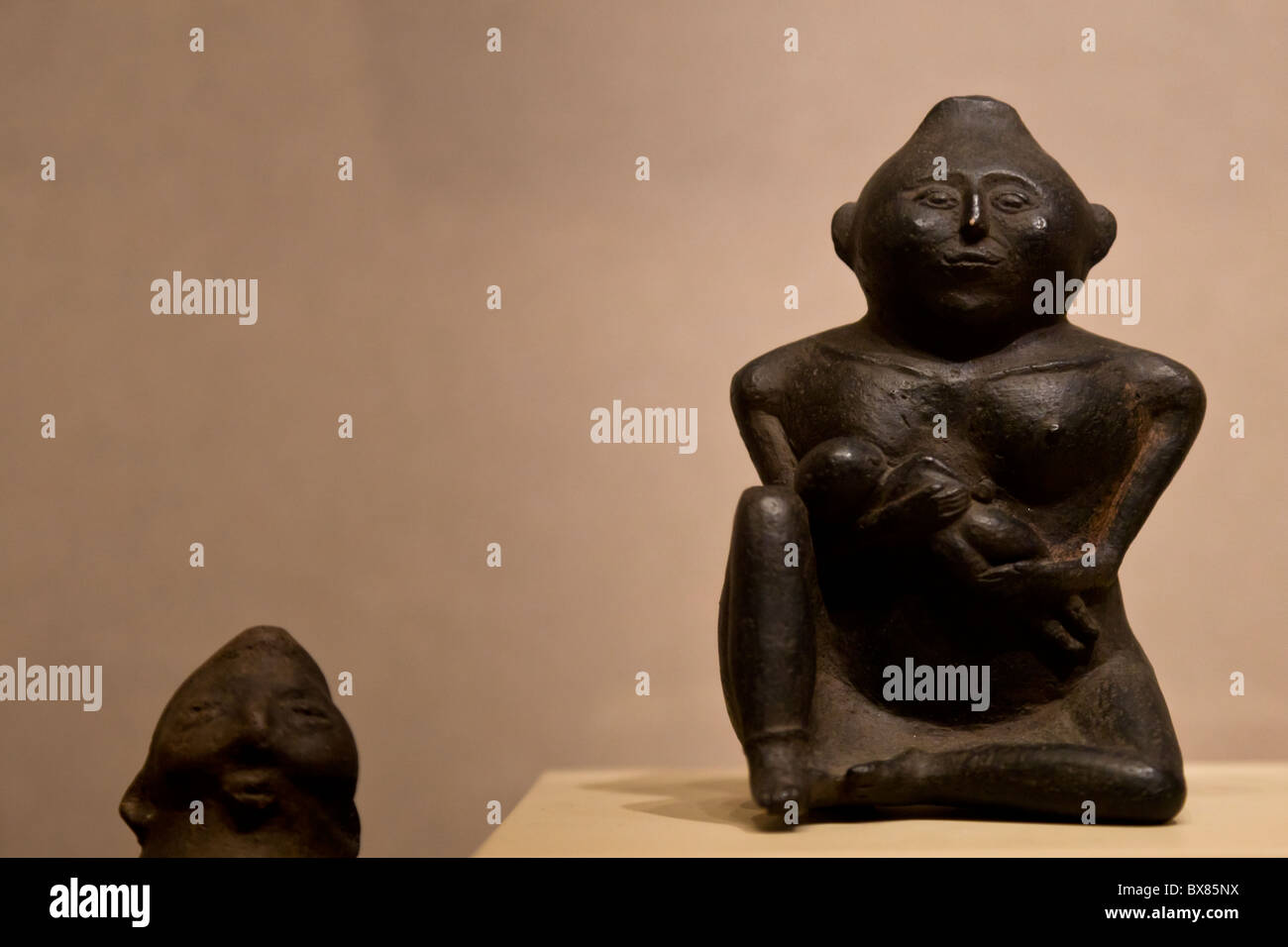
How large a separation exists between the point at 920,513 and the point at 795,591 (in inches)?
11.7

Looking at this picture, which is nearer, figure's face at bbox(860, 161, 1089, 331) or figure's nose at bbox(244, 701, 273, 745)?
figure's face at bbox(860, 161, 1089, 331)

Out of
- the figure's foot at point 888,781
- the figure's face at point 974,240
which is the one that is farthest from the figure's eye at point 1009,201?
the figure's foot at point 888,781

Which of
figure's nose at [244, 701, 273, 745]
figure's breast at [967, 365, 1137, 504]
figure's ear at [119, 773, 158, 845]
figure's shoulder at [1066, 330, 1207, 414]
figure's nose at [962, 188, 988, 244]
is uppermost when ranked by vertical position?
figure's nose at [962, 188, 988, 244]

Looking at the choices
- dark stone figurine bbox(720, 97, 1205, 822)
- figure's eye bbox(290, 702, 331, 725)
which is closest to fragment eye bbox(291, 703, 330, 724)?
figure's eye bbox(290, 702, 331, 725)

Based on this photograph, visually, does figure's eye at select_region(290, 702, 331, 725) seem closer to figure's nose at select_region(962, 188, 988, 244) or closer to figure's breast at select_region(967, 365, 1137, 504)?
figure's breast at select_region(967, 365, 1137, 504)

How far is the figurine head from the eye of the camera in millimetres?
3559

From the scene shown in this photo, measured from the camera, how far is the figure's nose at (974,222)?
3.52 m

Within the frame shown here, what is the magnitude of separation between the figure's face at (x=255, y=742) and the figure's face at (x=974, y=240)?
1.56 metres

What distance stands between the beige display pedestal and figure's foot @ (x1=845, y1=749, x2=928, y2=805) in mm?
57

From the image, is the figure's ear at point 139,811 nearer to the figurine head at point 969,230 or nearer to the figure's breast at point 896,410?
the figure's breast at point 896,410

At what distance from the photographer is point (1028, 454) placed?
11.6ft
